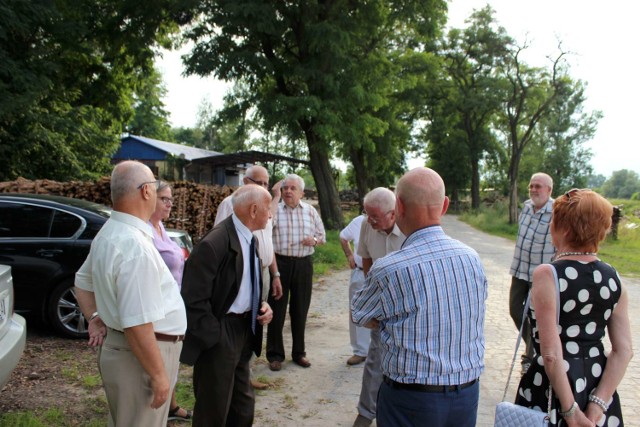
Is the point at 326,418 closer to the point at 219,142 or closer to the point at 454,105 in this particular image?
the point at 454,105

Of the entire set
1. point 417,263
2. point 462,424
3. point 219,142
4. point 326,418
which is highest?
point 219,142

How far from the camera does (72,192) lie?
11.4m

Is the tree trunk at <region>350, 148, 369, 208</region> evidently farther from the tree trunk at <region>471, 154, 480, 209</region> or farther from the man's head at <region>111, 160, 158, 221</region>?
the man's head at <region>111, 160, 158, 221</region>

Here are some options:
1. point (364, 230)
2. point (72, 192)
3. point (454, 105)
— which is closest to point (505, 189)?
point (454, 105)

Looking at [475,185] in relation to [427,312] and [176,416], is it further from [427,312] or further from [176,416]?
[427,312]

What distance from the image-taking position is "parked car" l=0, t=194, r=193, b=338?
19.8 ft

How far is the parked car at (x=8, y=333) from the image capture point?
367 cm

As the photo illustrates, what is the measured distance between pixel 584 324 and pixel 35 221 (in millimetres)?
6052

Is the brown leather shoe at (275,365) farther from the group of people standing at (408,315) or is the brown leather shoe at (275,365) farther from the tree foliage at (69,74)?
the tree foliage at (69,74)

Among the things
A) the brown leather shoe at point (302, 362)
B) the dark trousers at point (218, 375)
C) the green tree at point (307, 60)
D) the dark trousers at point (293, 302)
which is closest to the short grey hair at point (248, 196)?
the dark trousers at point (218, 375)

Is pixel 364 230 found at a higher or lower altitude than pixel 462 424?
higher

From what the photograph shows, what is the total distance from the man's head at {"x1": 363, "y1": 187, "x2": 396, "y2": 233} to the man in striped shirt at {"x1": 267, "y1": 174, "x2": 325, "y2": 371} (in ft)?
5.29

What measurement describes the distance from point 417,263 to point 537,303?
2.26 ft

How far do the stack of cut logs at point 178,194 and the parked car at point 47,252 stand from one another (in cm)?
477
